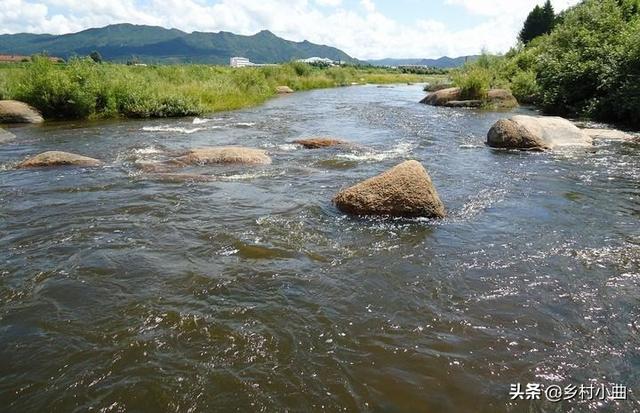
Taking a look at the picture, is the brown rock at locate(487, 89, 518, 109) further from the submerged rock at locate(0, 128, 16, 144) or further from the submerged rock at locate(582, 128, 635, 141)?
the submerged rock at locate(0, 128, 16, 144)

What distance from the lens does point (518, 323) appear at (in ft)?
18.5

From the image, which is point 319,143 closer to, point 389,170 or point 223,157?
point 223,157

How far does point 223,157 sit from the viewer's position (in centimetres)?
1425

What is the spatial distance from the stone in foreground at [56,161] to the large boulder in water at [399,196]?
9.27 meters

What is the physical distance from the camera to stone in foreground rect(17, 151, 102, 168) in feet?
45.1

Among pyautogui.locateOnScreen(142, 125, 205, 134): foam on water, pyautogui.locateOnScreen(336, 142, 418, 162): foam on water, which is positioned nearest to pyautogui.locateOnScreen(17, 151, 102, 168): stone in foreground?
pyautogui.locateOnScreen(142, 125, 205, 134): foam on water

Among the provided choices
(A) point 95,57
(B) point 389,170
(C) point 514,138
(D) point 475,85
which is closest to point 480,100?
(D) point 475,85

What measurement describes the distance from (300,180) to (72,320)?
295 inches

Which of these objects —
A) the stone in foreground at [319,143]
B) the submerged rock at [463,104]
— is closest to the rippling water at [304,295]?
the stone in foreground at [319,143]

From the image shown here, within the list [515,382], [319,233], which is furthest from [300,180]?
[515,382]

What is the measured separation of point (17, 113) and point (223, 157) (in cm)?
1644

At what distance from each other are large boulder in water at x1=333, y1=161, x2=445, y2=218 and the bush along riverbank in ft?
56.3

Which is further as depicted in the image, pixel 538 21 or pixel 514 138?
pixel 538 21

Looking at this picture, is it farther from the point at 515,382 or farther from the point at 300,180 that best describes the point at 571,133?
the point at 515,382
